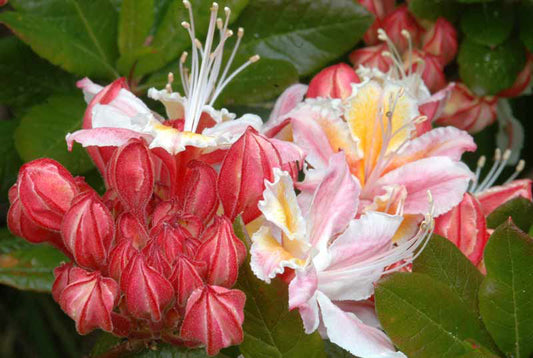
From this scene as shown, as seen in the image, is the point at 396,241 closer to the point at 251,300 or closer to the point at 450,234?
the point at 450,234

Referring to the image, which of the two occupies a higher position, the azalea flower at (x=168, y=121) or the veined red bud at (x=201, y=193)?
the azalea flower at (x=168, y=121)

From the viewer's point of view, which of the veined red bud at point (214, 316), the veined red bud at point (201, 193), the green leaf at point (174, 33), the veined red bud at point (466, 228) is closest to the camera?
the veined red bud at point (214, 316)

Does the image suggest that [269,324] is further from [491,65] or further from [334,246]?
[491,65]

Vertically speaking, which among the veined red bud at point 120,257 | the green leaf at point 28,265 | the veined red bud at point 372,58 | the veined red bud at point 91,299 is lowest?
the green leaf at point 28,265

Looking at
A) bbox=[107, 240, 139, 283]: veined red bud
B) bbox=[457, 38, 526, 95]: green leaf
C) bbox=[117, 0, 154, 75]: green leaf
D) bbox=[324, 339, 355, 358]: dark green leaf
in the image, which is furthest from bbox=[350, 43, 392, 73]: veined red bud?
bbox=[107, 240, 139, 283]: veined red bud

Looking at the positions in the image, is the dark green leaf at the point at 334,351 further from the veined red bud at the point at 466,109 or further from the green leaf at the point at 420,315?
the veined red bud at the point at 466,109

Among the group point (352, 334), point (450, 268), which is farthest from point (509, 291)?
point (352, 334)

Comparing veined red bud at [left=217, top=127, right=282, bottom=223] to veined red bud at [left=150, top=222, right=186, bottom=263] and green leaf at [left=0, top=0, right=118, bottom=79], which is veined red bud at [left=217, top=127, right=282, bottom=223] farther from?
green leaf at [left=0, top=0, right=118, bottom=79]

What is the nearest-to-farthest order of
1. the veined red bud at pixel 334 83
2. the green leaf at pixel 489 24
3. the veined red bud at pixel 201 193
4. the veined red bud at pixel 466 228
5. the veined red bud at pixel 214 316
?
the veined red bud at pixel 214 316 < the veined red bud at pixel 201 193 < the veined red bud at pixel 466 228 < the veined red bud at pixel 334 83 < the green leaf at pixel 489 24

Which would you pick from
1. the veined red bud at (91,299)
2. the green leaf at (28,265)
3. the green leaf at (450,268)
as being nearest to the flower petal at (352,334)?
the green leaf at (450,268)
